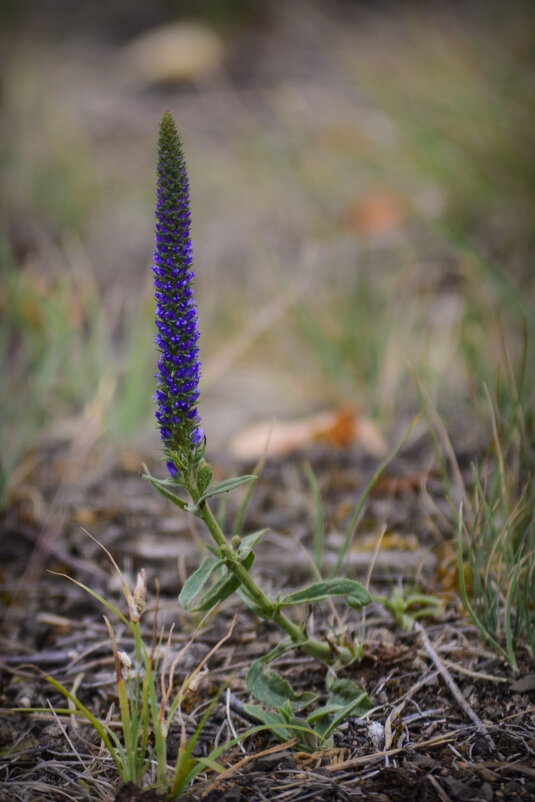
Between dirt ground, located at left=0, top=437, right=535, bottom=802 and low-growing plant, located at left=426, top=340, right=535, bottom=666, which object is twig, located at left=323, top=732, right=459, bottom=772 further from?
low-growing plant, located at left=426, top=340, right=535, bottom=666

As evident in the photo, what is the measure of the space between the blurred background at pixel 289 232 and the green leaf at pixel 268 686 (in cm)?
87

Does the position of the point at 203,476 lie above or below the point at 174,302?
below

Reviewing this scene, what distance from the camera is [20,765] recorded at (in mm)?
1202

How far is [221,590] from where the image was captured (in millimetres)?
1105

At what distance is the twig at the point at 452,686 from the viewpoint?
3.83 feet

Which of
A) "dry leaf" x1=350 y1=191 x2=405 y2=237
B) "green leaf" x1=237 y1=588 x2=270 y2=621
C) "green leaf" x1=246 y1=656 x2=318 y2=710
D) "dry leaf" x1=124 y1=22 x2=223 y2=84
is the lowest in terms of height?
"green leaf" x1=246 y1=656 x2=318 y2=710

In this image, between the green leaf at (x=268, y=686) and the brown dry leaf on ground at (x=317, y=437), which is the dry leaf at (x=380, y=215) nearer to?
the brown dry leaf on ground at (x=317, y=437)

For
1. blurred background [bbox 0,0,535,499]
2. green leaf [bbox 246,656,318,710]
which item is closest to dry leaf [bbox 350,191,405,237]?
blurred background [bbox 0,0,535,499]

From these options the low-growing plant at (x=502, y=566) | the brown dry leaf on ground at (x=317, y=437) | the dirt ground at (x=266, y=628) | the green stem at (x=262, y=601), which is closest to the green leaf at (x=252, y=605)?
the green stem at (x=262, y=601)

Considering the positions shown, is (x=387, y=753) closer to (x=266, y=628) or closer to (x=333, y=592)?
(x=333, y=592)

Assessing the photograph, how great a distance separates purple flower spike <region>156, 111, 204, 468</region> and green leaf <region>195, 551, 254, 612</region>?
0.71 ft

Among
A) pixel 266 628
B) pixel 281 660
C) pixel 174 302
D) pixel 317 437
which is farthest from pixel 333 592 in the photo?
pixel 317 437

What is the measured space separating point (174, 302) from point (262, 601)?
567 millimetres

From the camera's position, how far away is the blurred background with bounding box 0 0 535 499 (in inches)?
100
